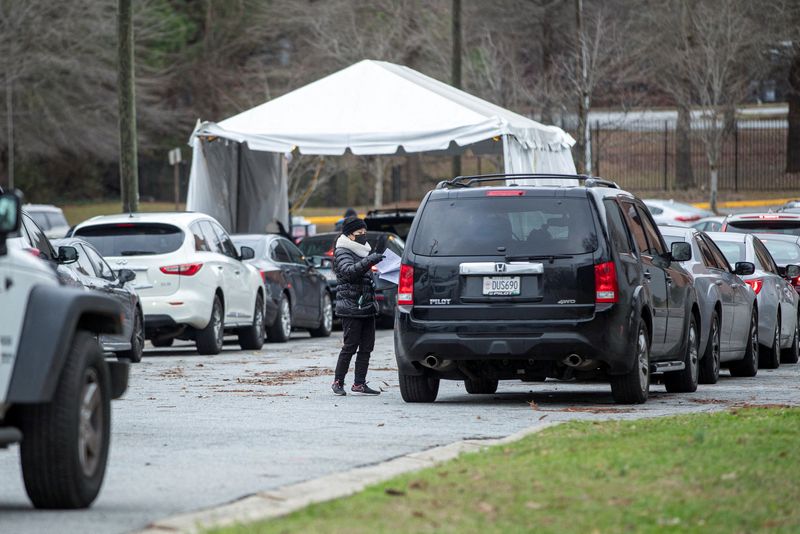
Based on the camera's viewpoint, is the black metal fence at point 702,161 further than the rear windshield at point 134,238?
Yes

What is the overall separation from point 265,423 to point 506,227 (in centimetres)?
251

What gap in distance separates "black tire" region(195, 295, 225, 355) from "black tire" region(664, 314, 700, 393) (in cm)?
723

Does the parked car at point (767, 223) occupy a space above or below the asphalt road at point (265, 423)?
above

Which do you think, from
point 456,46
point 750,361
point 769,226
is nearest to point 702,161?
point 456,46

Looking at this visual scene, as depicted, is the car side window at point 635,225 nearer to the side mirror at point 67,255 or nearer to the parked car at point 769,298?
the parked car at point 769,298

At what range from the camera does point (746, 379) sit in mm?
16797

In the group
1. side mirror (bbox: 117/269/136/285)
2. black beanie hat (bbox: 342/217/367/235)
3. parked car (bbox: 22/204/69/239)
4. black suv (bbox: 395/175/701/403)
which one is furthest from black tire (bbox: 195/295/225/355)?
parked car (bbox: 22/204/69/239)

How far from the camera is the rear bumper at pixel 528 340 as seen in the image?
40.4ft

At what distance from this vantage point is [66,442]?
7234 millimetres

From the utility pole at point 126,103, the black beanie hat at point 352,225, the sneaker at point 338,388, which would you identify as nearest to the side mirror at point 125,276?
the black beanie hat at point 352,225

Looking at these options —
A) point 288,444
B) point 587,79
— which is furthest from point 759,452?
point 587,79

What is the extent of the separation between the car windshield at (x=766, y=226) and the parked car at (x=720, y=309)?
16.6 feet

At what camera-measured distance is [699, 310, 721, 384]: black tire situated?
15578mm

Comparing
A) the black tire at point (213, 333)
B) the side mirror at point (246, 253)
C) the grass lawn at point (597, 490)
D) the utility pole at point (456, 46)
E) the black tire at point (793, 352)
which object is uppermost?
the utility pole at point (456, 46)
